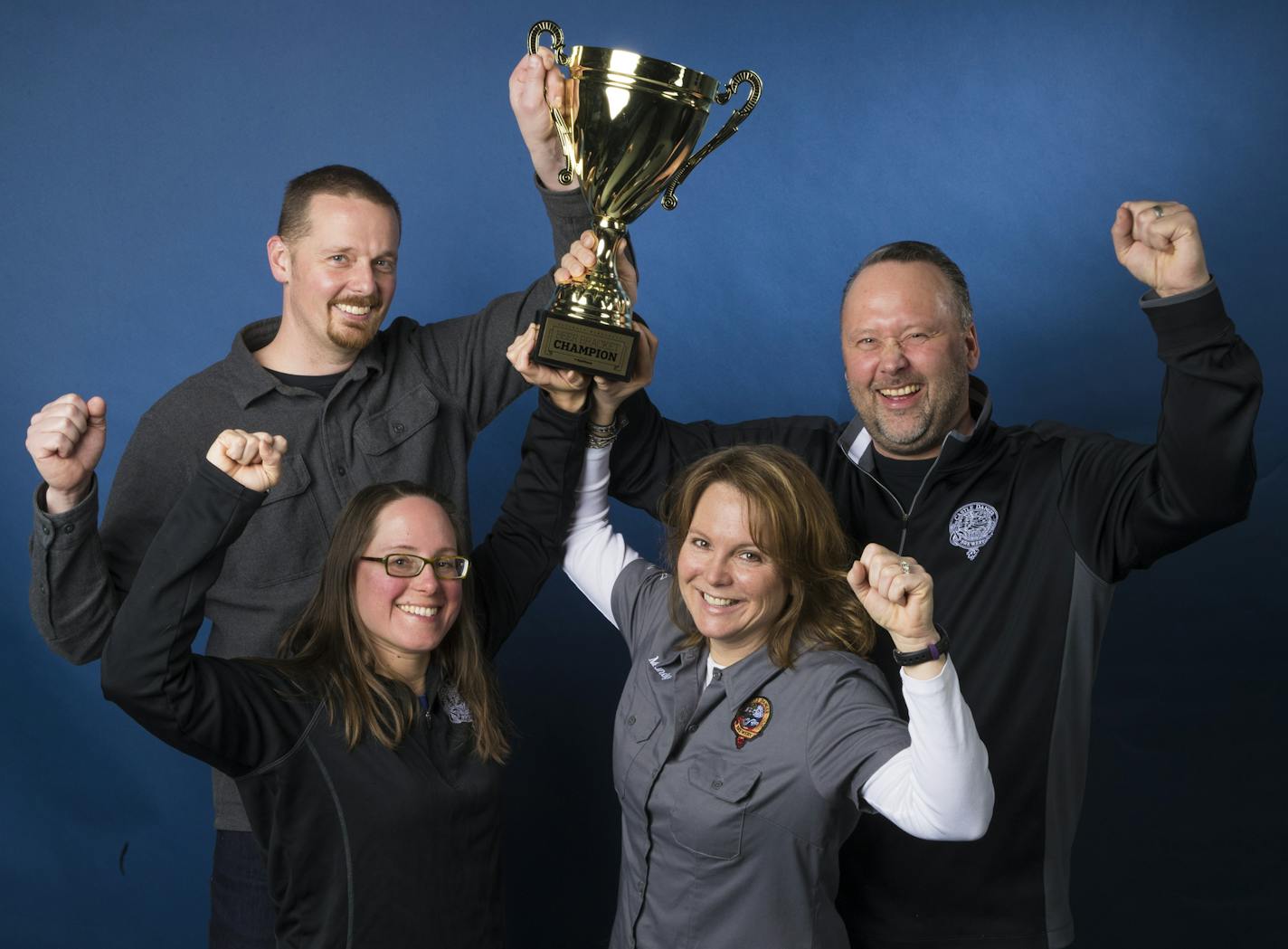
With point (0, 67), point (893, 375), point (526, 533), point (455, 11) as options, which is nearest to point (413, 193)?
point (455, 11)

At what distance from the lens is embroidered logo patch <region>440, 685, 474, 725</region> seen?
236cm

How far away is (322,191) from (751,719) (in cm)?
133

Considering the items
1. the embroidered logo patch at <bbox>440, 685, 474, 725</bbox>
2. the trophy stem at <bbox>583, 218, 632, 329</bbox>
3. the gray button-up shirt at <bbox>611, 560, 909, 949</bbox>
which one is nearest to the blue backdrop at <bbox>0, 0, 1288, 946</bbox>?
the trophy stem at <bbox>583, 218, 632, 329</bbox>

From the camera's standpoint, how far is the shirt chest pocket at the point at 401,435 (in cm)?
264

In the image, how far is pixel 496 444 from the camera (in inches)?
155

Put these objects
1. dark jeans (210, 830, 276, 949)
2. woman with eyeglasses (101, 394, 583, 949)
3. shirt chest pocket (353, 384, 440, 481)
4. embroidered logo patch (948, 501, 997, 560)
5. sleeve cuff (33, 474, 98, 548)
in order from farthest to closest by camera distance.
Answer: shirt chest pocket (353, 384, 440, 481) < dark jeans (210, 830, 276, 949) < embroidered logo patch (948, 501, 997, 560) < sleeve cuff (33, 474, 98, 548) < woman with eyeglasses (101, 394, 583, 949)

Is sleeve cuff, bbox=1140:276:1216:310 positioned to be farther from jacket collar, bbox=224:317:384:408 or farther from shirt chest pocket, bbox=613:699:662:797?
jacket collar, bbox=224:317:384:408

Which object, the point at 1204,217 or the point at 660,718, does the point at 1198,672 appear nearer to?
the point at 1204,217

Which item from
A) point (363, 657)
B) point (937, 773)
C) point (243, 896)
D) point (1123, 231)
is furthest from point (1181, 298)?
point (243, 896)

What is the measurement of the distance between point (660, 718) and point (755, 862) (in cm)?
30

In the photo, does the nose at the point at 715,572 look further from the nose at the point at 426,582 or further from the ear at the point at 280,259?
the ear at the point at 280,259

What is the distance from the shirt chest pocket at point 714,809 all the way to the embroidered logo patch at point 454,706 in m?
0.43

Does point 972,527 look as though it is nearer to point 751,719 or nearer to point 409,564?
point 751,719

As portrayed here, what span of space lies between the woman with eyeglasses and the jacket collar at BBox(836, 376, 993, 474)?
54 cm
